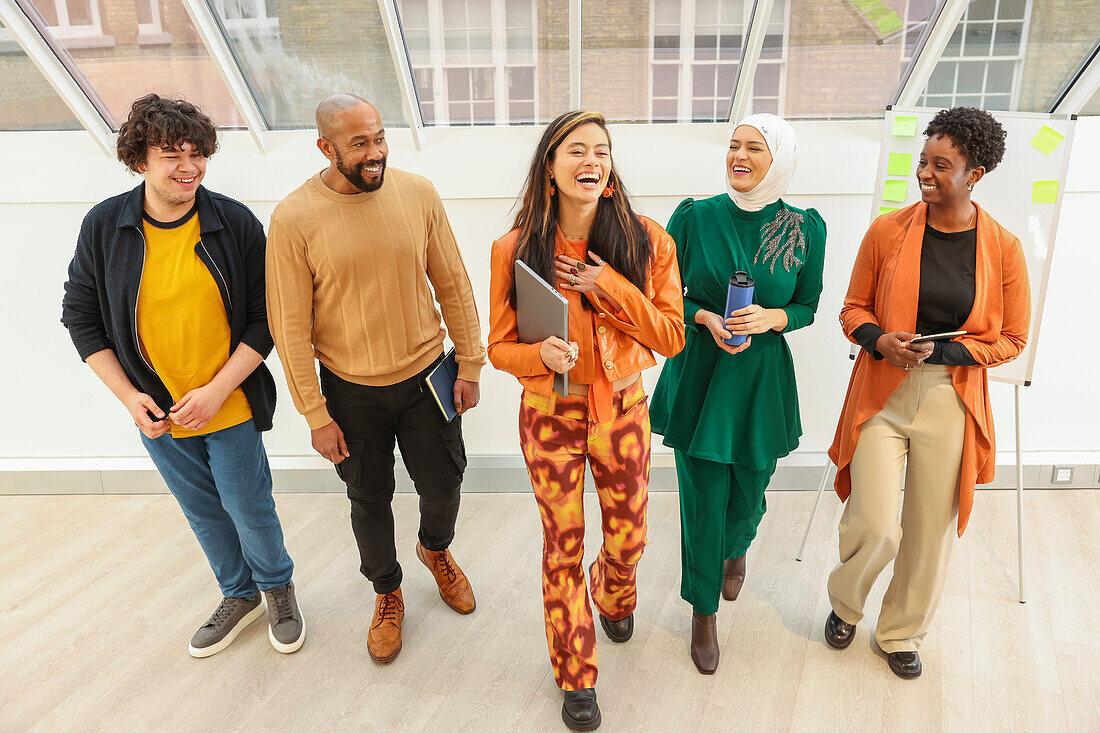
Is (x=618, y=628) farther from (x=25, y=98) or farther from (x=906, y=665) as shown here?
(x=25, y=98)

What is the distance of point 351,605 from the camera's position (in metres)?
2.79

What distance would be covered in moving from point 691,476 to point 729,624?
690mm

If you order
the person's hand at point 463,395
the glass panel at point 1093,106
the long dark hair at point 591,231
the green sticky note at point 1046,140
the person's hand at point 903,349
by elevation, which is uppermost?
the glass panel at point 1093,106

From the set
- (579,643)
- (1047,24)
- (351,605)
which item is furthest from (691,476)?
(1047,24)

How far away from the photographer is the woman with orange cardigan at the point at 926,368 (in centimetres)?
205

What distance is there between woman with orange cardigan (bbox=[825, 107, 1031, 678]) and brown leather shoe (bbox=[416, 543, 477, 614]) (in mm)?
1329

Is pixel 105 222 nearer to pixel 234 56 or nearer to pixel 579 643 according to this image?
pixel 234 56

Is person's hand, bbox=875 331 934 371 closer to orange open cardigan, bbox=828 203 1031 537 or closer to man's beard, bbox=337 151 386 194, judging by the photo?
orange open cardigan, bbox=828 203 1031 537

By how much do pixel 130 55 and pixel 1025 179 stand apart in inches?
142

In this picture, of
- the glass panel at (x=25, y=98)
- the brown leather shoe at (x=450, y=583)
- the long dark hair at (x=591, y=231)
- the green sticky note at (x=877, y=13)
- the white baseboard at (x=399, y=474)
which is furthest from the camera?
the white baseboard at (x=399, y=474)

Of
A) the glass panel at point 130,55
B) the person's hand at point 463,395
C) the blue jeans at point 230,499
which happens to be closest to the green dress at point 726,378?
the person's hand at point 463,395

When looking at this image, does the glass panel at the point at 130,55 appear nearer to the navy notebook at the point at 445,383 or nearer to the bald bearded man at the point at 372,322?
the bald bearded man at the point at 372,322

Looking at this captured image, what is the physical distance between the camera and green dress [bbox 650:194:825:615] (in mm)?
2148

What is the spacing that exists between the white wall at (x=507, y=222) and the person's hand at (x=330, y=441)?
1.37 metres
